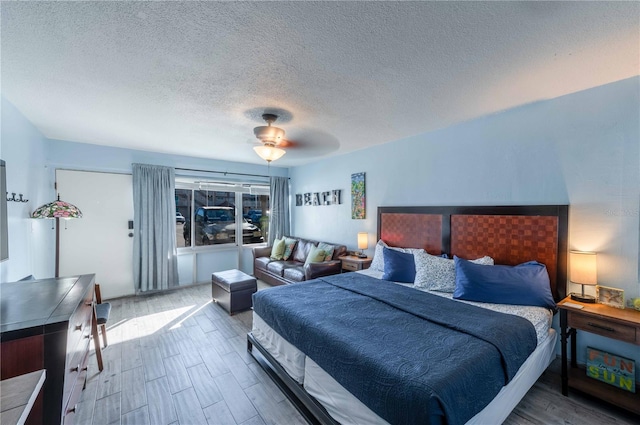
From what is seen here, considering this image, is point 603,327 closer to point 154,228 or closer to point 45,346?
point 45,346

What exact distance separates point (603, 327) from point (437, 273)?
1254 millimetres

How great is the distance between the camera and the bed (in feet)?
4.46

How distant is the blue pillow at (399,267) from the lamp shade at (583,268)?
1.40 m

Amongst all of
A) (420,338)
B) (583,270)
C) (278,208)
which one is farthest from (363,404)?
(278,208)

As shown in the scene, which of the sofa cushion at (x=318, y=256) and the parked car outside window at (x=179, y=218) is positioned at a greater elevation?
the parked car outside window at (x=179, y=218)

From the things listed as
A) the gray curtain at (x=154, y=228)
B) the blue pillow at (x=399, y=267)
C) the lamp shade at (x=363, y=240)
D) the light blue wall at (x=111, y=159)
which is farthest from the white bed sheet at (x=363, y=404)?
the light blue wall at (x=111, y=159)

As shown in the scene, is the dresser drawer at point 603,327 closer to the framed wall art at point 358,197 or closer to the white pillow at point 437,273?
the white pillow at point 437,273

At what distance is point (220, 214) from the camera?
18.2 ft

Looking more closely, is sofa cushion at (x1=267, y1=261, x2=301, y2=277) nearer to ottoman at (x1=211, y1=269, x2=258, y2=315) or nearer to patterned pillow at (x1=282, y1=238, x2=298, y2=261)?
patterned pillow at (x1=282, y1=238, x2=298, y2=261)

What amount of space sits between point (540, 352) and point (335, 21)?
2.86 metres

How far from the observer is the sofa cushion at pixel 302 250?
198 inches

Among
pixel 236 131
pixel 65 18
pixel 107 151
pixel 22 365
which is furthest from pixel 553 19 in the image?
pixel 107 151

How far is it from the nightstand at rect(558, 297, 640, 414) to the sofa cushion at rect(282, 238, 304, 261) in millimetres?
4091

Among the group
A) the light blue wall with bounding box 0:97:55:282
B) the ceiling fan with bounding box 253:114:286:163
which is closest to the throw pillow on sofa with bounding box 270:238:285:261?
the ceiling fan with bounding box 253:114:286:163
